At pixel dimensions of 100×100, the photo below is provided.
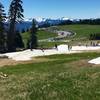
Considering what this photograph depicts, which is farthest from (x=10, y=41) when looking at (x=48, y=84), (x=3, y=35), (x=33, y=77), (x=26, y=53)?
(x=48, y=84)

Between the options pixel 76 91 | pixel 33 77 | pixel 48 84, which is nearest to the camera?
pixel 76 91

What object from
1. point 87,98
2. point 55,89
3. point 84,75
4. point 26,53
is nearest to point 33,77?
point 84,75

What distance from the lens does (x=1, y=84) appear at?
31984 mm

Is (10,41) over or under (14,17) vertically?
under

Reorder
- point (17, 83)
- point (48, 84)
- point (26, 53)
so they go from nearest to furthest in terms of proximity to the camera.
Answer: point (48, 84)
point (17, 83)
point (26, 53)

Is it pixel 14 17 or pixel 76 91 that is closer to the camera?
pixel 76 91

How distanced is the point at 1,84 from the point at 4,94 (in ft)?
15.9

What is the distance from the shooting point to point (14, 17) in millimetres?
89312

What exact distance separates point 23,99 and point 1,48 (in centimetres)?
6347

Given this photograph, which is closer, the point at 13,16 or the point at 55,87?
the point at 55,87

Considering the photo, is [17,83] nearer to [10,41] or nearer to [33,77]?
[33,77]

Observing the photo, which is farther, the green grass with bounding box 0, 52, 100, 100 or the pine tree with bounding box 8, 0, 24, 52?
the pine tree with bounding box 8, 0, 24, 52

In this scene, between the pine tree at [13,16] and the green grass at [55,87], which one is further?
the pine tree at [13,16]

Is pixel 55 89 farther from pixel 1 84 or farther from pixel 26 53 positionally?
pixel 26 53
